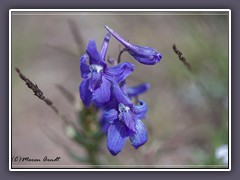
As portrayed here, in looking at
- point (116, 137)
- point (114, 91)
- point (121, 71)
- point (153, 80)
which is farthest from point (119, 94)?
point (153, 80)

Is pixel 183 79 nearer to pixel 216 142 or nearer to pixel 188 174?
pixel 216 142

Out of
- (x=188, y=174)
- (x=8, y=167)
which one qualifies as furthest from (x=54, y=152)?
(x=188, y=174)

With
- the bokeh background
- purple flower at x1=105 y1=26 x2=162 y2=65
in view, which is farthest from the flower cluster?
the bokeh background

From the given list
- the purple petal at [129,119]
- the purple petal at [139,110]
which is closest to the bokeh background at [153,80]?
the purple petal at [139,110]

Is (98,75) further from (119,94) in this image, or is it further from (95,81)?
(119,94)

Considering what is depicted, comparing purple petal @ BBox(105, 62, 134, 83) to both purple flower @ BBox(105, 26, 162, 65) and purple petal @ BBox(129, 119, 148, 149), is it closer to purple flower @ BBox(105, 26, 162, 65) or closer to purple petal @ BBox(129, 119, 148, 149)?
purple flower @ BBox(105, 26, 162, 65)

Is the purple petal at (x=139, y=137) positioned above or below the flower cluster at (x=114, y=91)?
below

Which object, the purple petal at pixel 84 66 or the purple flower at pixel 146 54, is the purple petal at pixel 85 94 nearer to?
the purple petal at pixel 84 66
